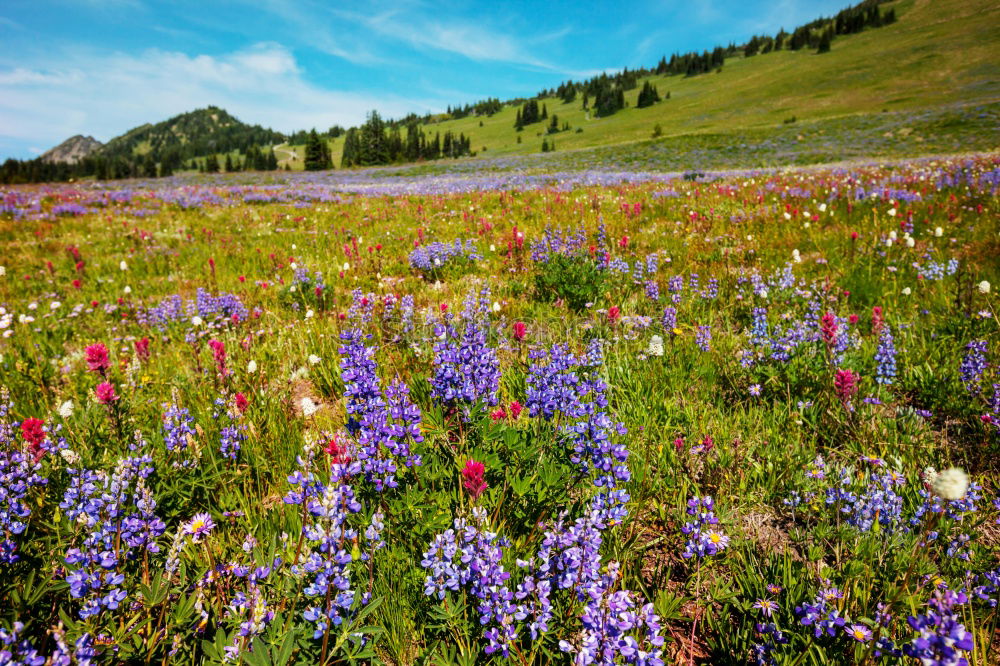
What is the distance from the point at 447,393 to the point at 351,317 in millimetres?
2614

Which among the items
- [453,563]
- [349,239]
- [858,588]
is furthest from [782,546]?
[349,239]

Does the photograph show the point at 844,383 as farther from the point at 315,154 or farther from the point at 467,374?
the point at 315,154

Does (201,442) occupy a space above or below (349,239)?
below

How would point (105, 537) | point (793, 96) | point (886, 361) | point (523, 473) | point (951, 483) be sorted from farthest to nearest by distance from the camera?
point (793, 96)
point (886, 361)
point (523, 473)
point (105, 537)
point (951, 483)

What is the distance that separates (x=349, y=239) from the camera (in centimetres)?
927

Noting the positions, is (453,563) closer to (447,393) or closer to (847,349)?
(447,393)

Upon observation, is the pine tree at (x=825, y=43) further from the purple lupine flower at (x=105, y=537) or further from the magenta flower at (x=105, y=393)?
the purple lupine flower at (x=105, y=537)

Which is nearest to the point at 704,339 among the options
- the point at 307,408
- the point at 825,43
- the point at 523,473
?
the point at 523,473

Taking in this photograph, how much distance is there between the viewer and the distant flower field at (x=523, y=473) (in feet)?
5.68

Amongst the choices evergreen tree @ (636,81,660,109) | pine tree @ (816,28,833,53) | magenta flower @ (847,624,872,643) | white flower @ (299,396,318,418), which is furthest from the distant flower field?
pine tree @ (816,28,833,53)

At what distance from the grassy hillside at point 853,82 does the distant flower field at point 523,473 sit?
5930 centimetres

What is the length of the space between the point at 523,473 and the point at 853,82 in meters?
99.7

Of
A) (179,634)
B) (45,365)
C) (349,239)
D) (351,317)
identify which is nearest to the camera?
(179,634)

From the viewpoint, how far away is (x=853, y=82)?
70.8 meters
